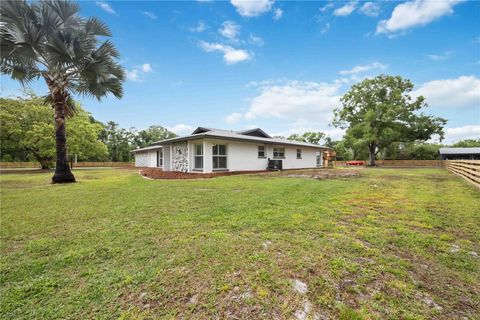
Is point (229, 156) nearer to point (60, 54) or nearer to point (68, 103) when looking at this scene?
point (68, 103)

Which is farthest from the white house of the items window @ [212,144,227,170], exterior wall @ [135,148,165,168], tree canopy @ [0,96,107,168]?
tree canopy @ [0,96,107,168]

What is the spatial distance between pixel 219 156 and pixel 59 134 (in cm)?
783

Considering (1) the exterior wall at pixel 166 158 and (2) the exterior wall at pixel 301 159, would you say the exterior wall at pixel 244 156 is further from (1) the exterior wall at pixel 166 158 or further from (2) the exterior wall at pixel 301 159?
(1) the exterior wall at pixel 166 158

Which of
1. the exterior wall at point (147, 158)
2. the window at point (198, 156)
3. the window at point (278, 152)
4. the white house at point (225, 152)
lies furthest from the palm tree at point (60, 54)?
the exterior wall at point (147, 158)

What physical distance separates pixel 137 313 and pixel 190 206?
3.18 m

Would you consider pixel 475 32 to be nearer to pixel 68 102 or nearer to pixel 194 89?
pixel 194 89

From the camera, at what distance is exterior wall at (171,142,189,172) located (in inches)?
530

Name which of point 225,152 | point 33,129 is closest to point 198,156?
point 225,152

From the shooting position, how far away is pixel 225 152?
1342cm

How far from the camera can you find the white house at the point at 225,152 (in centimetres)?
1238

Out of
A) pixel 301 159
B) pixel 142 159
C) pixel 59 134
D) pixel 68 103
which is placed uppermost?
pixel 68 103

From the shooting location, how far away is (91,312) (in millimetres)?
1635

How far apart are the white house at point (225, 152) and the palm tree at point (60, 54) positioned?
15.9ft

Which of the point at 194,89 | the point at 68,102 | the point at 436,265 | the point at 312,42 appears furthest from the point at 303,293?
the point at 194,89
